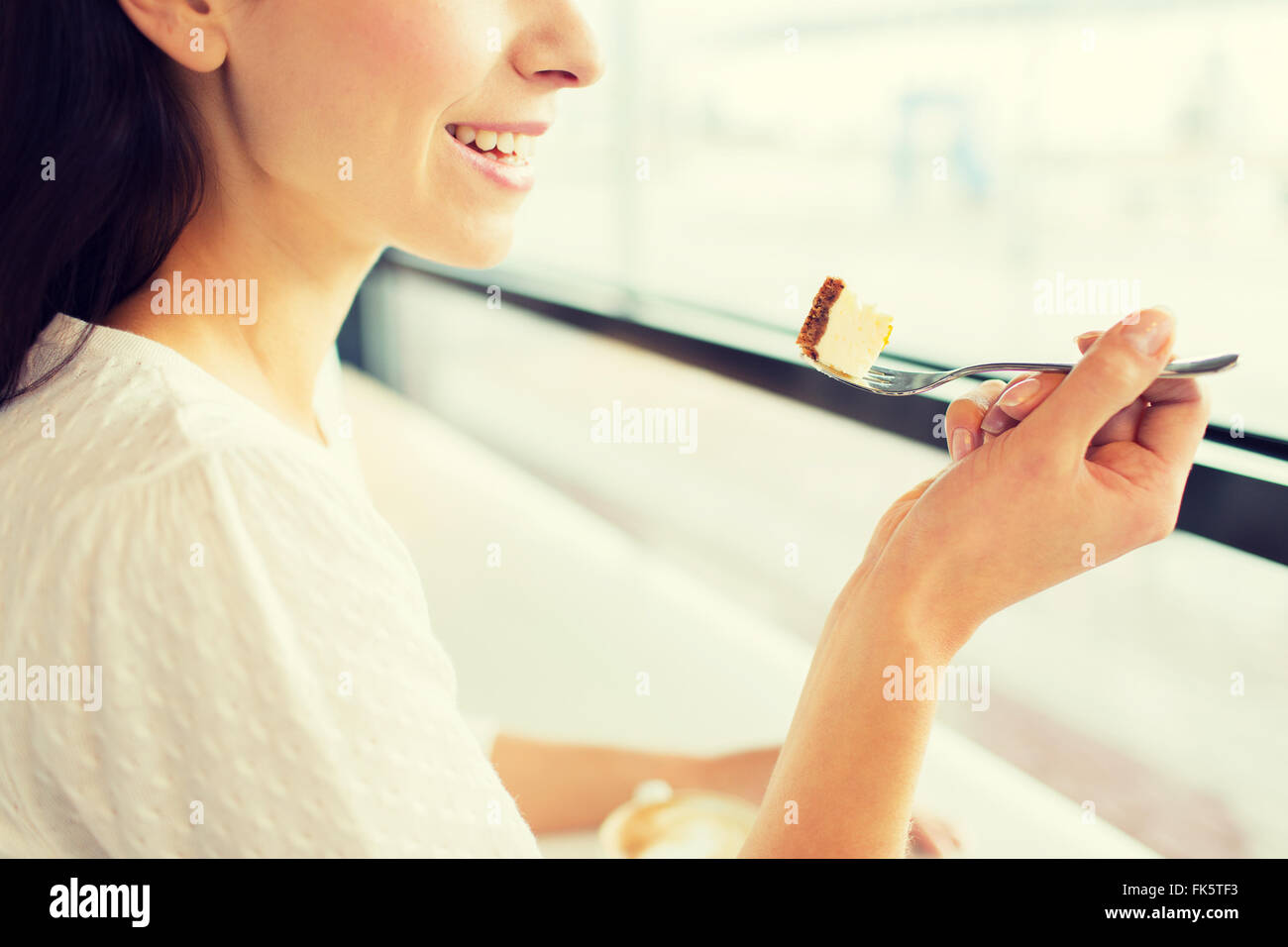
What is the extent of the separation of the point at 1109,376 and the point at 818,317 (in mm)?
214

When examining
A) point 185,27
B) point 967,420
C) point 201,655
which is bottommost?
point 201,655

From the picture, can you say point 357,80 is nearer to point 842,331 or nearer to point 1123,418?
point 842,331

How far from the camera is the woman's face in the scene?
0.53 m

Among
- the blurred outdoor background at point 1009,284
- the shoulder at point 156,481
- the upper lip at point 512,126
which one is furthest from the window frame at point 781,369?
the shoulder at point 156,481

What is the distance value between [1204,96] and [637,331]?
3.05 feet

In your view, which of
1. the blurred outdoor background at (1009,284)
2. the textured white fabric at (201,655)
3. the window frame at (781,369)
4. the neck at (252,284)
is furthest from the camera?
the blurred outdoor background at (1009,284)

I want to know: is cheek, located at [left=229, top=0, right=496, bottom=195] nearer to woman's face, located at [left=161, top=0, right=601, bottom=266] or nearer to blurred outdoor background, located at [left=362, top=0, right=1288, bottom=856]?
woman's face, located at [left=161, top=0, right=601, bottom=266]

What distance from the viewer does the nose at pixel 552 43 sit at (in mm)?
582

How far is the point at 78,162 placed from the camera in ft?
1.73

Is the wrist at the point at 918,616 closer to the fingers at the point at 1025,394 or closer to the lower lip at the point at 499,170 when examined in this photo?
the fingers at the point at 1025,394

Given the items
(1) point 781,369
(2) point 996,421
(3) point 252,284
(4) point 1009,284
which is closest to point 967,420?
(2) point 996,421

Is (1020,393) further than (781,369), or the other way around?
(781,369)

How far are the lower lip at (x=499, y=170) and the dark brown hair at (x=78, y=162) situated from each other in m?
0.17

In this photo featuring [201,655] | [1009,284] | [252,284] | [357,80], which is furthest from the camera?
[1009,284]
